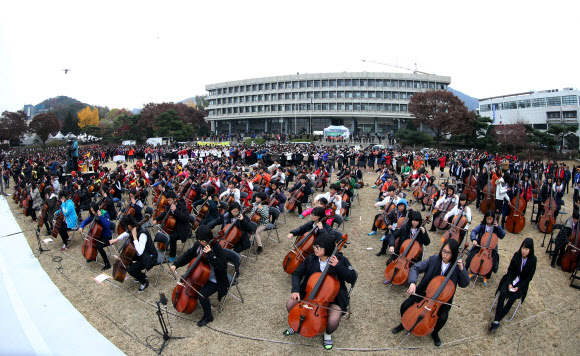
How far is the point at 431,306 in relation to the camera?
405cm

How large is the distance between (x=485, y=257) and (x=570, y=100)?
61.1 meters

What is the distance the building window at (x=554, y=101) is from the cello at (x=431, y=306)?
63832 mm

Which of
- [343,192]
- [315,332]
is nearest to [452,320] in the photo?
[315,332]

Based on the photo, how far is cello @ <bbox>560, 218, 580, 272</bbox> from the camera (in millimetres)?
6238

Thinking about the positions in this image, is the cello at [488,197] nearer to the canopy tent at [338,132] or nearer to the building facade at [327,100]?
the canopy tent at [338,132]

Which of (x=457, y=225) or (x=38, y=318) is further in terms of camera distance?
(x=457, y=225)

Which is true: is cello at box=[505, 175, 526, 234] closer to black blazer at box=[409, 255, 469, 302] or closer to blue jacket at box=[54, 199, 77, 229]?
black blazer at box=[409, 255, 469, 302]

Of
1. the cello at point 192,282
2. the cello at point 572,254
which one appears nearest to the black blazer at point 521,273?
the cello at point 572,254

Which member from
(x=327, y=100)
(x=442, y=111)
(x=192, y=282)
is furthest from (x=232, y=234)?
(x=327, y=100)

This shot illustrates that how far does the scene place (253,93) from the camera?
70.2 m

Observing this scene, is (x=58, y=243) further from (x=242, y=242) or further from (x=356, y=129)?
(x=356, y=129)

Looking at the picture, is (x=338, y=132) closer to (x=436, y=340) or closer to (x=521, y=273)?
(x=521, y=273)

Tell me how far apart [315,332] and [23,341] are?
3.82 meters

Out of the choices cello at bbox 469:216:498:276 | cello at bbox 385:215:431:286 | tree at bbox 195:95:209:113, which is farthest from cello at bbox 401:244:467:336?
tree at bbox 195:95:209:113
